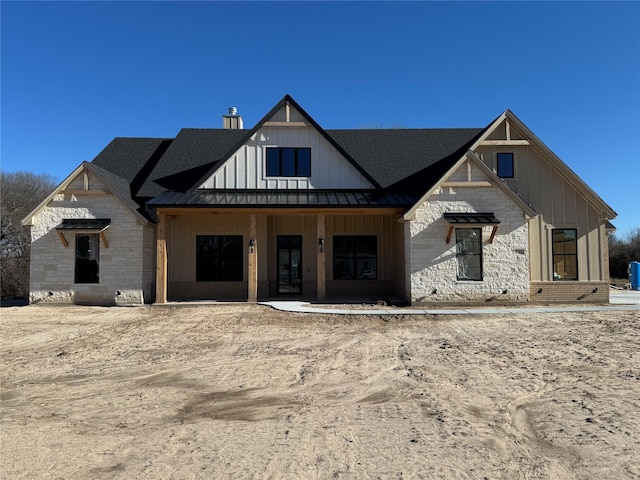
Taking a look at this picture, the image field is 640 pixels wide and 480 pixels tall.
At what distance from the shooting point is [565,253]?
15898 mm

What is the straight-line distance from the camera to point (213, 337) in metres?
10.3

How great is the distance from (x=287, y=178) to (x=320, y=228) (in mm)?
2670

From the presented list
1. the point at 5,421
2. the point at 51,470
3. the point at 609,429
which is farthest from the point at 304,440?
the point at 5,421

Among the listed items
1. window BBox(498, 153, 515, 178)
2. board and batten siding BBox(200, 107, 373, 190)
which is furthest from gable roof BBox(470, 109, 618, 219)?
board and batten siding BBox(200, 107, 373, 190)

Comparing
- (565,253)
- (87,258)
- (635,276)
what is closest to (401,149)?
(565,253)

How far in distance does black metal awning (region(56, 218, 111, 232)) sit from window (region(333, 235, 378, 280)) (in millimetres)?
9237

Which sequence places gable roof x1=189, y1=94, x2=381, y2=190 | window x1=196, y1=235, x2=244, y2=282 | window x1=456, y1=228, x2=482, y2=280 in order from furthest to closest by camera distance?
window x1=196, y1=235, x2=244, y2=282
gable roof x1=189, y1=94, x2=381, y2=190
window x1=456, y1=228, x2=482, y2=280

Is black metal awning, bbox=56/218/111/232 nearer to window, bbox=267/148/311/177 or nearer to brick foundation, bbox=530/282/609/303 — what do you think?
window, bbox=267/148/311/177

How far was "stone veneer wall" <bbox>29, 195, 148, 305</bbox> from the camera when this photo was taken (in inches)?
630

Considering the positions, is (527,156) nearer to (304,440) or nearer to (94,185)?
(304,440)

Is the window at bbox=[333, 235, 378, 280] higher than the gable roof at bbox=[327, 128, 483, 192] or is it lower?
lower

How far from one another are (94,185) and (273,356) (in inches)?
472

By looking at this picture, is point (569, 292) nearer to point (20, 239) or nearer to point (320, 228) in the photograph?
point (320, 228)

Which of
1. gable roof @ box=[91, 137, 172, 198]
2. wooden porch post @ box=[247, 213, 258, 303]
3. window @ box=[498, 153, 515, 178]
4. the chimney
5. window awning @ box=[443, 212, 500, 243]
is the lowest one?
wooden porch post @ box=[247, 213, 258, 303]
